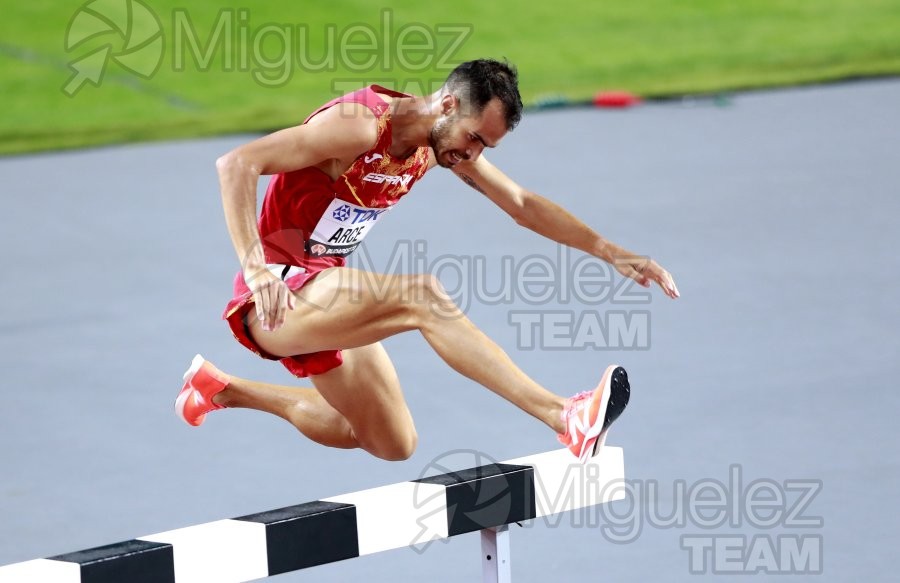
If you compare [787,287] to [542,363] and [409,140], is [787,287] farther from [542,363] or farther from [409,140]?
[409,140]

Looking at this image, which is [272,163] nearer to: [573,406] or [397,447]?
[573,406]

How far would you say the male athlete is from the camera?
3.62m

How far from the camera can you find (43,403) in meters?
5.92

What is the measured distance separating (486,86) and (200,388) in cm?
170

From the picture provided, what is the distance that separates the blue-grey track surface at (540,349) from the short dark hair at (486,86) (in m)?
1.47

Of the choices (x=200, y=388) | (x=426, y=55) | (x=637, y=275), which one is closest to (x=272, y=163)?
(x=637, y=275)

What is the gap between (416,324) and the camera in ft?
12.1

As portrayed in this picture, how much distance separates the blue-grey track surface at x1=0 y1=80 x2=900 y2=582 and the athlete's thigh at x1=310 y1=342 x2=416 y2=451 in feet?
1.37

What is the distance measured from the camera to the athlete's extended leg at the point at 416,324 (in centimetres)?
366

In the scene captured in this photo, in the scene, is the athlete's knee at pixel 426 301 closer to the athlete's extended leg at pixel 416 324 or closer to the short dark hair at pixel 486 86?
the athlete's extended leg at pixel 416 324

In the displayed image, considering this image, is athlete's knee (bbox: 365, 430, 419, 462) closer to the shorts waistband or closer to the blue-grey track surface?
the blue-grey track surface

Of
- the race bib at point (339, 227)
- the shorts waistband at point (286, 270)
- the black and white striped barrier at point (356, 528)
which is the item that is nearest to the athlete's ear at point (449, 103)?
the race bib at point (339, 227)

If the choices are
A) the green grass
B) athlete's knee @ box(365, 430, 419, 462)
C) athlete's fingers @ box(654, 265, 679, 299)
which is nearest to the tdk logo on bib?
athlete's knee @ box(365, 430, 419, 462)

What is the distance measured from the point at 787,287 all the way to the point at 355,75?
6715mm
